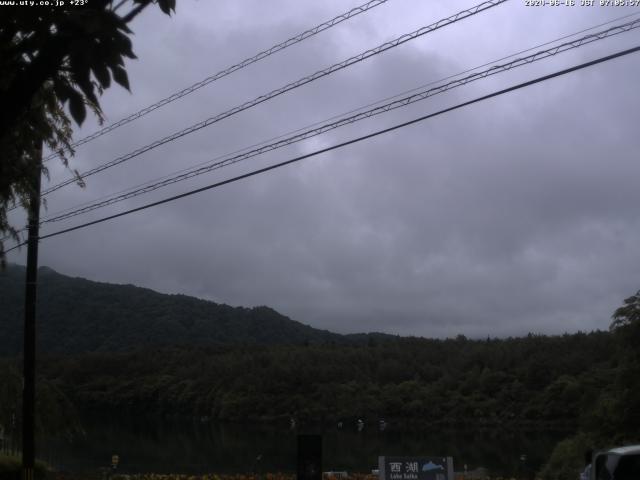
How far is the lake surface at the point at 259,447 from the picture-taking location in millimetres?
31395

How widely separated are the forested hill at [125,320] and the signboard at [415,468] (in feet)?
104

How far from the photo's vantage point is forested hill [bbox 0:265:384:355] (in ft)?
242

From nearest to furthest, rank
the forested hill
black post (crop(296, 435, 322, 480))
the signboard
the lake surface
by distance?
black post (crop(296, 435, 322, 480)) < the signboard < the lake surface < the forested hill

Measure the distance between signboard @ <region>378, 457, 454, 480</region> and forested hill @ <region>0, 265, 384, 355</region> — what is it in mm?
31557

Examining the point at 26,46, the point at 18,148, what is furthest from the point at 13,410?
the point at 26,46

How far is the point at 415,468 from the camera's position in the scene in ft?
44.3

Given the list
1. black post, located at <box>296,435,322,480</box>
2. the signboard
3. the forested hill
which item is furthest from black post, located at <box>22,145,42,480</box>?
the forested hill

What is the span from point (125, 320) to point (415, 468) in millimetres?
90047

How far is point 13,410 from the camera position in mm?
20578

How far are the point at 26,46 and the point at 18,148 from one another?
7.61 feet

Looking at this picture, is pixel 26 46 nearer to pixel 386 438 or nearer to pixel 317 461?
pixel 317 461

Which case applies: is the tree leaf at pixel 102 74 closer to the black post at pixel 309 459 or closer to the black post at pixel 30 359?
the black post at pixel 309 459

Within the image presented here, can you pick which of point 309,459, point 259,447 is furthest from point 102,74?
point 259,447

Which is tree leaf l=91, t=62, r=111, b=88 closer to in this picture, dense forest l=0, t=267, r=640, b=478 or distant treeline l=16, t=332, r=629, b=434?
dense forest l=0, t=267, r=640, b=478
